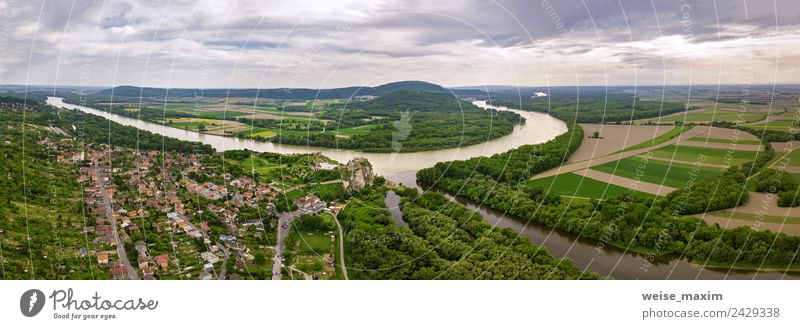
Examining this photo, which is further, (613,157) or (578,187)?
(613,157)

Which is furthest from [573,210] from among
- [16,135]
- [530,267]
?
[16,135]

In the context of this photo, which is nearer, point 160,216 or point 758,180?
point 160,216

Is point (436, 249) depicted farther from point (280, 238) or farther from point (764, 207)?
point (764, 207)

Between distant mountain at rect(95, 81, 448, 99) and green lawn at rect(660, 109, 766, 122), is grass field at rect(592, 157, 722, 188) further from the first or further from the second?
distant mountain at rect(95, 81, 448, 99)

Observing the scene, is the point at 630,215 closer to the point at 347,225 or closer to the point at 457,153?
the point at 347,225

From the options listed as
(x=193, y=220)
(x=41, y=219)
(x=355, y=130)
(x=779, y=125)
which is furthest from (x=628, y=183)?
(x=41, y=219)

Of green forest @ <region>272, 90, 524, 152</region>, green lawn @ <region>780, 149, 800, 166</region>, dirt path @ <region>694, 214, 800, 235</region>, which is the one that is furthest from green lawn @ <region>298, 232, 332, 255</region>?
green lawn @ <region>780, 149, 800, 166</region>

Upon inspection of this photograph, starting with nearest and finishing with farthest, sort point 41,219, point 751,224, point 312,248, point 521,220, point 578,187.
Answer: point 312,248 → point 41,219 → point 751,224 → point 521,220 → point 578,187

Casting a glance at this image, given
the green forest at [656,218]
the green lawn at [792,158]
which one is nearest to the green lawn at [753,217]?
the green forest at [656,218]
